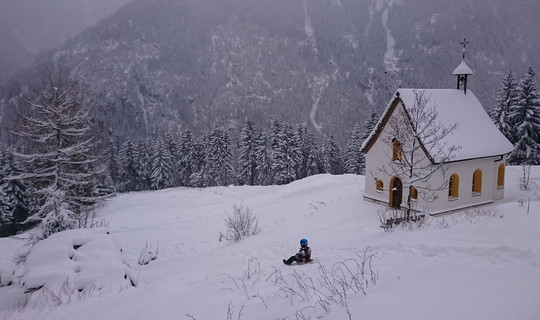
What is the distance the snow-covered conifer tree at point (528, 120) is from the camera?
30.8 metres

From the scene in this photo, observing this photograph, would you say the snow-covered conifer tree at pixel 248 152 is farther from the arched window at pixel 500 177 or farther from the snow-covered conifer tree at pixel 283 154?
the arched window at pixel 500 177

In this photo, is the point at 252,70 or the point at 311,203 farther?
the point at 252,70

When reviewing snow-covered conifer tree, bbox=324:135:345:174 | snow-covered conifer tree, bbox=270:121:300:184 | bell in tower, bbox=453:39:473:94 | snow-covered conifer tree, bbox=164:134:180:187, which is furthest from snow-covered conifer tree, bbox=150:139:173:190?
bell in tower, bbox=453:39:473:94

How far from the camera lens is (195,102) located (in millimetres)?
162625

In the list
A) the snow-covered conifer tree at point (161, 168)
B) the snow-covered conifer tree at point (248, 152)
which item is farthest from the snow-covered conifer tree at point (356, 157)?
the snow-covered conifer tree at point (161, 168)

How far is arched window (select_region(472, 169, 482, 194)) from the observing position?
1944 centimetres

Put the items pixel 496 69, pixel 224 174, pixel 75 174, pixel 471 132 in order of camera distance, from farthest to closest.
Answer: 1. pixel 496 69
2. pixel 224 174
3. pixel 471 132
4. pixel 75 174

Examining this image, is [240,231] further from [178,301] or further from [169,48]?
[169,48]

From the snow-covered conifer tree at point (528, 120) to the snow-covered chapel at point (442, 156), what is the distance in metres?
14.4

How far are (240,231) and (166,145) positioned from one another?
48515 millimetres

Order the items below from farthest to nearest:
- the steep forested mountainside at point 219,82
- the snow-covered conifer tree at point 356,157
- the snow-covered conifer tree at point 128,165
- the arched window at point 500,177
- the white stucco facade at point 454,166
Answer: the steep forested mountainside at point 219,82 → the snow-covered conifer tree at point 128,165 → the snow-covered conifer tree at point 356,157 → the arched window at point 500,177 → the white stucco facade at point 454,166

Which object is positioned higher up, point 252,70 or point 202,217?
point 252,70

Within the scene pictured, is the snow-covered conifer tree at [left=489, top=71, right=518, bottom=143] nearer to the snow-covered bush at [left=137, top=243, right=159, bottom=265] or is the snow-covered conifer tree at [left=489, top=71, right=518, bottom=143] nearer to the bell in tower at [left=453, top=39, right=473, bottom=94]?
the bell in tower at [left=453, top=39, right=473, bottom=94]

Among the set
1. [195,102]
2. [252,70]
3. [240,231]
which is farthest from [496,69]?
[240,231]
